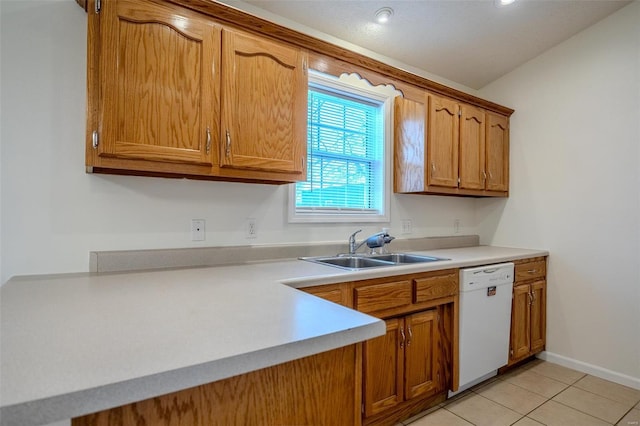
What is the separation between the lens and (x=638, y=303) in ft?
7.86

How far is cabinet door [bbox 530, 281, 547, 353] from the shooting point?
271 cm

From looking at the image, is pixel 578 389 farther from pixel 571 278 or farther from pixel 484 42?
pixel 484 42

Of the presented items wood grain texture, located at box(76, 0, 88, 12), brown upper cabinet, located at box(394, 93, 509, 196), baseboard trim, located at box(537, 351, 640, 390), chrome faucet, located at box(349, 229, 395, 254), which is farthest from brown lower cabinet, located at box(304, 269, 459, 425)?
wood grain texture, located at box(76, 0, 88, 12)

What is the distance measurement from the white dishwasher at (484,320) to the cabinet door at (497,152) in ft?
2.99

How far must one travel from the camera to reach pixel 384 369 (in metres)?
1.82

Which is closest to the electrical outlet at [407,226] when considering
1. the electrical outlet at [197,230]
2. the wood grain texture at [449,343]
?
the wood grain texture at [449,343]

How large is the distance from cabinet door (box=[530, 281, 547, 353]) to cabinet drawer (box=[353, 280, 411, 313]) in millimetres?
1490

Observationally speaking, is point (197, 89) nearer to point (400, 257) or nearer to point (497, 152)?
point (400, 257)

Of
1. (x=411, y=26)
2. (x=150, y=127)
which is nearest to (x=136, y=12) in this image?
(x=150, y=127)

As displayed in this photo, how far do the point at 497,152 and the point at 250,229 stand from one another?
2366mm

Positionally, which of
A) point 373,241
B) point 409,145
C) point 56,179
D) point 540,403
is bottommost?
point 540,403

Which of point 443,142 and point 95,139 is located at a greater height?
point 443,142

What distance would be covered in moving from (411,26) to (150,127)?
195cm

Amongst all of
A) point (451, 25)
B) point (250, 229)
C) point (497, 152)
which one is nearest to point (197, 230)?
point (250, 229)
